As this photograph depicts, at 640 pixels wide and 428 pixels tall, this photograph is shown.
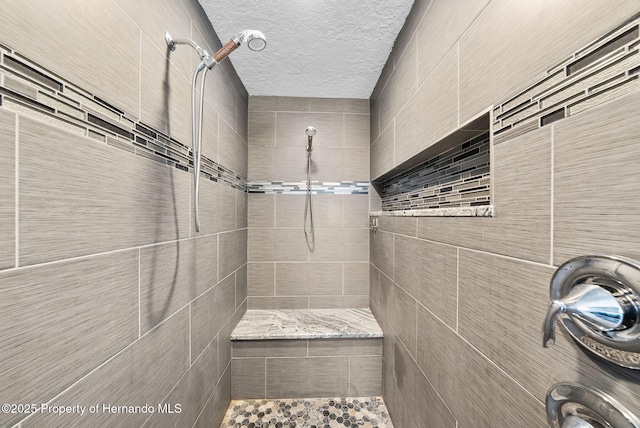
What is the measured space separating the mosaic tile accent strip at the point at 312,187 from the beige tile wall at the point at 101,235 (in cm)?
83

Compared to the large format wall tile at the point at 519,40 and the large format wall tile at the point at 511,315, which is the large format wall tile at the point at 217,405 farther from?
the large format wall tile at the point at 519,40

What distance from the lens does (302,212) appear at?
6.57ft

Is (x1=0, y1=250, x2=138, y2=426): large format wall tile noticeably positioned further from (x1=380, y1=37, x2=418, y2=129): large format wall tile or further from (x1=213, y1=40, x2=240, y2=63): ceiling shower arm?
(x1=380, y1=37, x2=418, y2=129): large format wall tile

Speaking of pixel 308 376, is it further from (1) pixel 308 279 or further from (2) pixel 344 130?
(2) pixel 344 130

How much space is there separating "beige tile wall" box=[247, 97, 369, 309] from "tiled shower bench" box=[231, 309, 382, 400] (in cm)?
38

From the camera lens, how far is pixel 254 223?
6.54 feet

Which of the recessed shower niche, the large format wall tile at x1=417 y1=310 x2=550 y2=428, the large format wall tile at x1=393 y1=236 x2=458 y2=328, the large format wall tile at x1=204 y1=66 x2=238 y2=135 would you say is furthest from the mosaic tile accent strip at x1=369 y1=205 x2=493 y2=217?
the large format wall tile at x1=204 y1=66 x2=238 y2=135

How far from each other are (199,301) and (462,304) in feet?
3.70

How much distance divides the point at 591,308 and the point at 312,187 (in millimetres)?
1771

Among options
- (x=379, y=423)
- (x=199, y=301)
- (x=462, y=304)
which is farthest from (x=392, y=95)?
(x=379, y=423)

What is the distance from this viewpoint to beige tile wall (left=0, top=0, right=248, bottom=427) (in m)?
0.45

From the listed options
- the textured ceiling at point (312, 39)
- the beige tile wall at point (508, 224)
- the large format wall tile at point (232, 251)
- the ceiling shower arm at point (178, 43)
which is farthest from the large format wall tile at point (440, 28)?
the large format wall tile at point (232, 251)

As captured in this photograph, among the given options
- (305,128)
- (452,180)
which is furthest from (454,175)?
(305,128)

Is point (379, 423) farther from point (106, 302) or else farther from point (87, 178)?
point (87, 178)
